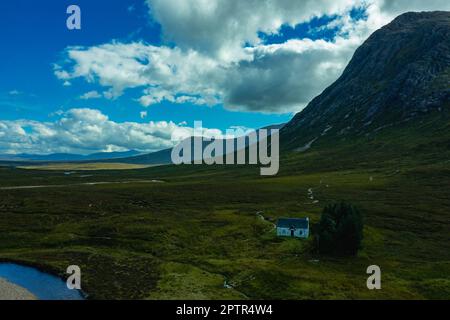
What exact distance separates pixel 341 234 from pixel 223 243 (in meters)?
24.5

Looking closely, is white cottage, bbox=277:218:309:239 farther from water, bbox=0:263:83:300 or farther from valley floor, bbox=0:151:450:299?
water, bbox=0:263:83:300

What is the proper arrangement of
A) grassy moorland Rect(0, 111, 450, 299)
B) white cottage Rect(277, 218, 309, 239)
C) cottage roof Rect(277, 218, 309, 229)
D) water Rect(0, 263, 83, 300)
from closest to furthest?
water Rect(0, 263, 83, 300) → grassy moorland Rect(0, 111, 450, 299) → white cottage Rect(277, 218, 309, 239) → cottage roof Rect(277, 218, 309, 229)

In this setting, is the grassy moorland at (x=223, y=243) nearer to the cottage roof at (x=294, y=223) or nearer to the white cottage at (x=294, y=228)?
the white cottage at (x=294, y=228)

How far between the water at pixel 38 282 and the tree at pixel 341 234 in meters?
46.9

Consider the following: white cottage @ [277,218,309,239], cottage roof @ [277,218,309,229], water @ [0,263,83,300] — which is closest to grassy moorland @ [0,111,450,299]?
water @ [0,263,83,300]

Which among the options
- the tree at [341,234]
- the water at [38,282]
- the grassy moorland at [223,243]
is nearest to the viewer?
the water at [38,282]

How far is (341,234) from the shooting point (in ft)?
270

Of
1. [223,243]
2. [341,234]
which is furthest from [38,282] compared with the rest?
[341,234]

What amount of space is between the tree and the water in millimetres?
46946

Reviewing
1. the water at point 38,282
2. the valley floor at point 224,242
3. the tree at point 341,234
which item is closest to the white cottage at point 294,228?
the valley floor at point 224,242

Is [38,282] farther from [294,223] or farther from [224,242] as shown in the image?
[294,223]

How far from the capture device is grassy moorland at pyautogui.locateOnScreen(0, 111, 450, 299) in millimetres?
62875

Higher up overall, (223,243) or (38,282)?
(223,243)

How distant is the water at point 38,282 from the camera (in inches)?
2334
